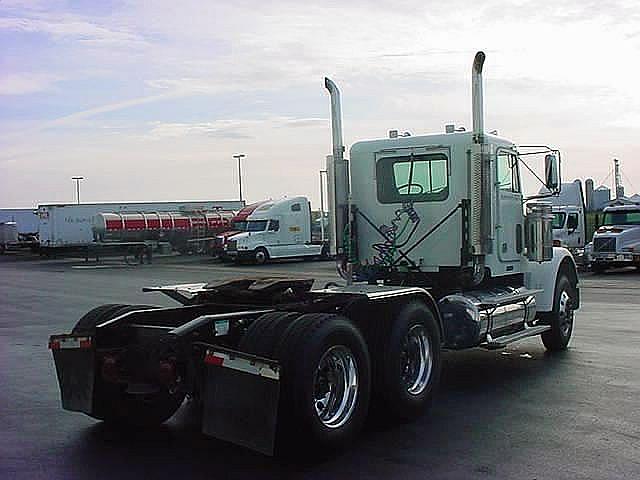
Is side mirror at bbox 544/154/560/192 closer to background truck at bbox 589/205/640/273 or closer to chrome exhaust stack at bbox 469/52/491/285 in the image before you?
chrome exhaust stack at bbox 469/52/491/285

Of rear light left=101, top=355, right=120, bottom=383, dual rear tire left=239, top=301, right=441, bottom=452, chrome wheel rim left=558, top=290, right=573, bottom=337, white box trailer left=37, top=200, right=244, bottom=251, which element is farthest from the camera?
white box trailer left=37, top=200, right=244, bottom=251

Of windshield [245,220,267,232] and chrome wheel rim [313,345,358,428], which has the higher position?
windshield [245,220,267,232]

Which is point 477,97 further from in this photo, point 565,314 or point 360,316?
point 360,316

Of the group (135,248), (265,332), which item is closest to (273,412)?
(265,332)

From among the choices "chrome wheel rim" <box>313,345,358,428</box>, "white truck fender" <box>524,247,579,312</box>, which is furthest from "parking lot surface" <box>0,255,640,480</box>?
"white truck fender" <box>524,247,579,312</box>

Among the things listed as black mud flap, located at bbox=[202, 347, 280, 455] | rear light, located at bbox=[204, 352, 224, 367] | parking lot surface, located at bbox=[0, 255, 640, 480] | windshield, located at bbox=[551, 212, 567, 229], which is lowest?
parking lot surface, located at bbox=[0, 255, 640, 480]

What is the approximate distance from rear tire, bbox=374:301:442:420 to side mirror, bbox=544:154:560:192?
331cm

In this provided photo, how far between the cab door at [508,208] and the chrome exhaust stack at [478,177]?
468 mm

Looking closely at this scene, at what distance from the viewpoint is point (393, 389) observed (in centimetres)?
805

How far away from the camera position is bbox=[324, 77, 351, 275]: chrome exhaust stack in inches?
441

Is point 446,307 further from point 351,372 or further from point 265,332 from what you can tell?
point 265,332

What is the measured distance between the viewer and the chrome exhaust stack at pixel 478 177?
10500 millimetres

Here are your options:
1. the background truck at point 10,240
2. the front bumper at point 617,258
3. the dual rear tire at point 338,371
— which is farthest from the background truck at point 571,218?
the background truck at point 10,240

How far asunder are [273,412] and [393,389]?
1885mm
